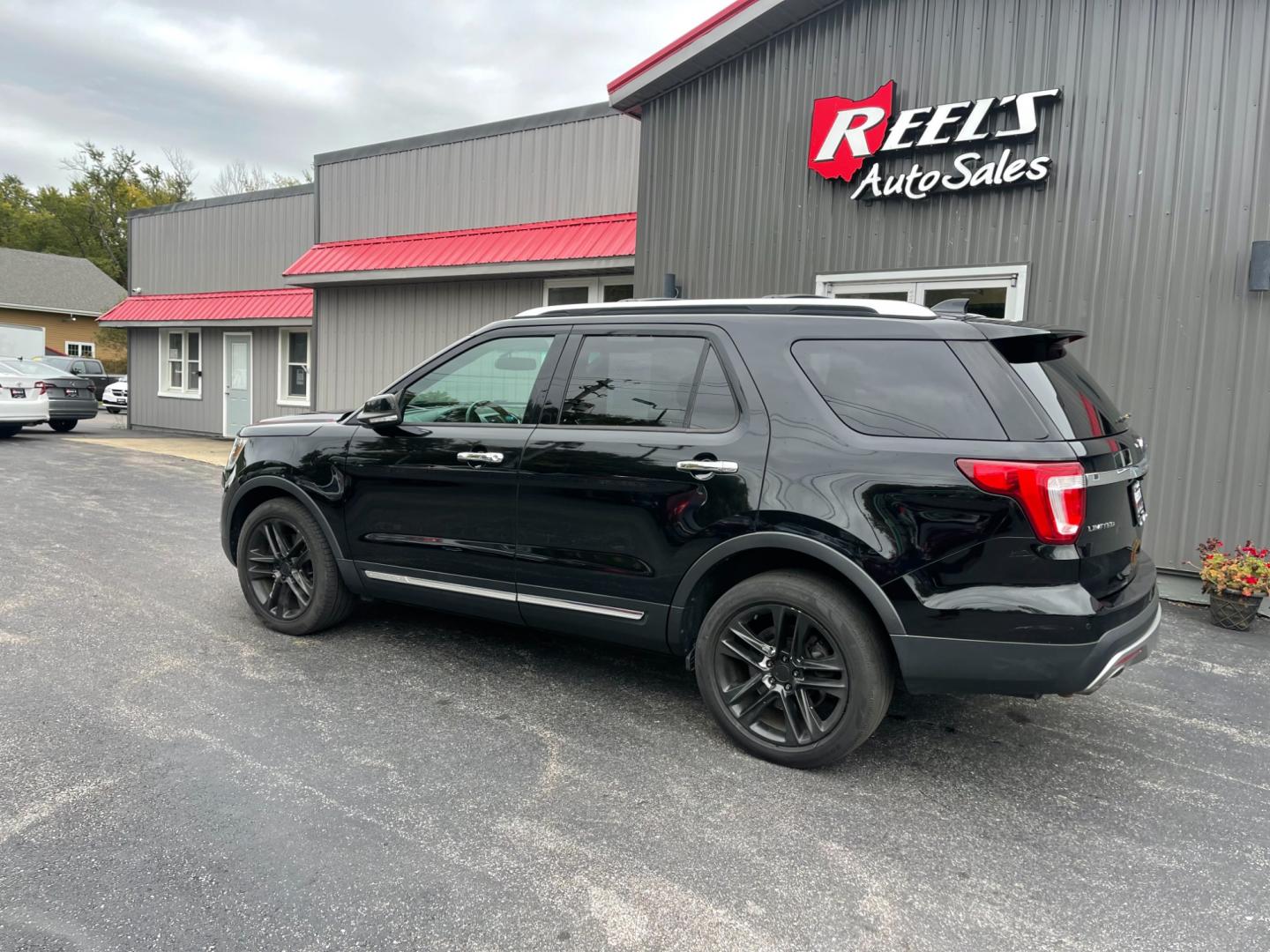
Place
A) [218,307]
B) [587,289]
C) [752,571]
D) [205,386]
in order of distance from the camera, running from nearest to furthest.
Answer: [752,571] → [587,289] → [218,307] → [205,386]

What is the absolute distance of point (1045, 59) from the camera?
6.82m

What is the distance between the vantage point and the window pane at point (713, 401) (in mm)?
3621

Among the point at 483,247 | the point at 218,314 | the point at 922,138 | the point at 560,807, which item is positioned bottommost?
the point at 560,807

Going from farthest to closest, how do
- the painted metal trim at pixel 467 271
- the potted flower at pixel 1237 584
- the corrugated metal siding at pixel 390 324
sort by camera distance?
the corrugated metal siding at pixel 390 324
the painted metal trim at pixel 467 271
the potted flower at pixel 1237 584

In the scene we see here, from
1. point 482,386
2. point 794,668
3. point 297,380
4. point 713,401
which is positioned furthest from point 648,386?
point 297,380

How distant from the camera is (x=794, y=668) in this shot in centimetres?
346

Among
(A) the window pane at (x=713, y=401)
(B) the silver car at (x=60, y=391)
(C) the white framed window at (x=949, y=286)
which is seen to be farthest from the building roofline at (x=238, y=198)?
(A) the window pane at (x=713, y=401)

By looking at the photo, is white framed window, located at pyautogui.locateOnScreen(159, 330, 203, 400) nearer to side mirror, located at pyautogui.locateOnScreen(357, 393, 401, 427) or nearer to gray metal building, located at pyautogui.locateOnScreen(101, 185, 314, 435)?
gray metal building, located at pyautogui.locateOnScreen(101, 185, 314, 435)

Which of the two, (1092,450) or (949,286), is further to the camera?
(949,286)

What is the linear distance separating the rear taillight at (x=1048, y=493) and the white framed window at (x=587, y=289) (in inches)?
320

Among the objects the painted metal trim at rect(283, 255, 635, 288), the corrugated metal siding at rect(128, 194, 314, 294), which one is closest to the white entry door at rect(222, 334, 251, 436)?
the corrugated metal siding at rect(128, 194, 314, 294)

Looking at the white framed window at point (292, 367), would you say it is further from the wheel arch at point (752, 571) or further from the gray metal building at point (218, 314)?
the wheel arch at point (752, 571)

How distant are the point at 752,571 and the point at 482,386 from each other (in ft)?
5.50

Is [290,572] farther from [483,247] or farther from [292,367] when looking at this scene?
[292,367]
